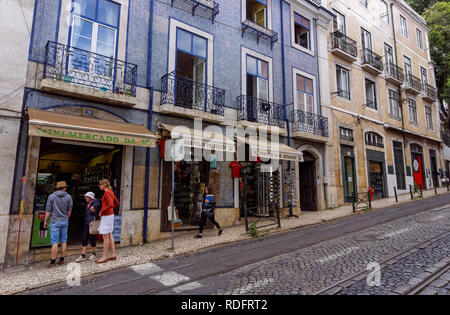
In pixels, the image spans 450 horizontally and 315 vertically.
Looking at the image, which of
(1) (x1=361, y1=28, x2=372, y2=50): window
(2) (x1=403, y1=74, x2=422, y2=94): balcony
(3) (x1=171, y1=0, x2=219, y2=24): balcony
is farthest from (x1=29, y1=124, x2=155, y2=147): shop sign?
(2) (x1=403, y1=74, x2=422, y2=94): balcony

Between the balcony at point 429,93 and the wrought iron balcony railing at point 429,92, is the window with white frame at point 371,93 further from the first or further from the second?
the wrought iron balcony railing at point 429,92

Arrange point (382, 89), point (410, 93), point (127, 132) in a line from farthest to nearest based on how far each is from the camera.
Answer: point (410, 93)
point (382, 89)
point (127, 132)

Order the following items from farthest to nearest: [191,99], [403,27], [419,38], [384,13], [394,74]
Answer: [419,38] < [403,27] < [384,13] < [394,74] < [191,99]

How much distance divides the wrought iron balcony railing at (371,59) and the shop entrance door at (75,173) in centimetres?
1575

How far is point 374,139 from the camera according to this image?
17141 millimetres

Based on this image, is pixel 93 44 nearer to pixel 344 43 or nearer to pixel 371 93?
pixel 344 43

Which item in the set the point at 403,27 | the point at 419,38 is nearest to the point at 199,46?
the point at 403,27

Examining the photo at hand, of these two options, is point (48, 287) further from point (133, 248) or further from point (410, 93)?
point (410, 93)

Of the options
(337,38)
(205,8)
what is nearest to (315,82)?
(337,38)

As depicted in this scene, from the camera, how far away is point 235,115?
10836mm

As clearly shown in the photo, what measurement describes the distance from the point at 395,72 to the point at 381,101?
10.7ft

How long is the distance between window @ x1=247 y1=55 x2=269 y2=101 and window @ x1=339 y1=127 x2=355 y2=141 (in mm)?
5560

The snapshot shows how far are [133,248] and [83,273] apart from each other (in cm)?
213

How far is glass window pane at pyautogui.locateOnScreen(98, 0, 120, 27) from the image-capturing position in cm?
820
